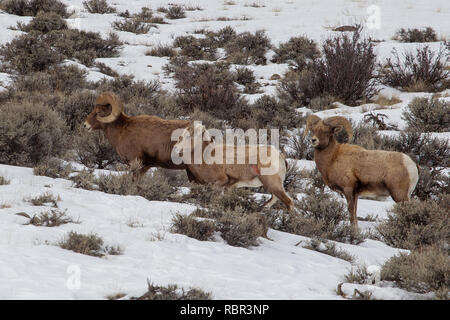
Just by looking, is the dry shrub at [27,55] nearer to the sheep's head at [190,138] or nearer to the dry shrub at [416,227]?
the sheep's head at [190,138]

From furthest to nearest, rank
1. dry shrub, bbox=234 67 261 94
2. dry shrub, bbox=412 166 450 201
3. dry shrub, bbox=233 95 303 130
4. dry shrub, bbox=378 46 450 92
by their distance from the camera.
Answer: dry shrub, bbox=234 67 261 94, dry shrub, bbox=378 46 450 92, dry shrub, bbox=233 95 303 130, dry shrub, bbox=412 166 450 201

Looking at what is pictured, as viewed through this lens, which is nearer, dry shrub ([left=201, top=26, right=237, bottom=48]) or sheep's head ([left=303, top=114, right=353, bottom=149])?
sheep's head ([left=303, top=114, right=353, bottom=149])

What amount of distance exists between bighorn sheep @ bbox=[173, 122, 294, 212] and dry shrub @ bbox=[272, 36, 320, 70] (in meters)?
10.7

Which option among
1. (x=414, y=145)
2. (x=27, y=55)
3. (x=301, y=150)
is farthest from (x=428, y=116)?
(x=27, y=55)

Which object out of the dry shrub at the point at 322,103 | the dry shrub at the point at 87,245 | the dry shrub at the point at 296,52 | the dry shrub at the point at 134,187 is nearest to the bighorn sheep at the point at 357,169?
the dry shrub at the point at 134,187

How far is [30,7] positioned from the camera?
21734 millimetres

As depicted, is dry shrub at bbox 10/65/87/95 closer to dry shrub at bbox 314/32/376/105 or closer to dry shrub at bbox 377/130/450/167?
dry shrub at bbox 314/32/376/105

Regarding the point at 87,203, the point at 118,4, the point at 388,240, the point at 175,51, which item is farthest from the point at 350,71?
the point at 118,4

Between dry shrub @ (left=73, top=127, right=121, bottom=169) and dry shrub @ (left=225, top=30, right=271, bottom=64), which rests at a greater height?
dry shrub @ (left=225, top=30, right=271, bottom=64)

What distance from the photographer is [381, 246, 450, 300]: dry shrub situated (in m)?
4.36

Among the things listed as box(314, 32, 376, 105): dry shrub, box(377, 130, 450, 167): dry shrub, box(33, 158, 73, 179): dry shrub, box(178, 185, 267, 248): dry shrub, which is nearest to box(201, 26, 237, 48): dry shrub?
box(314, 32, 376, 105): dry shrub

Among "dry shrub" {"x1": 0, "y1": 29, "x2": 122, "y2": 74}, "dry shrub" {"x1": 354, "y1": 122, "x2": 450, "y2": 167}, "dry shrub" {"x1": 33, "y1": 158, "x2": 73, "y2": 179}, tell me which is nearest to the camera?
"dry shrub" {"x1": 33, "y1": 158, "x2": 73, "y2": 179}

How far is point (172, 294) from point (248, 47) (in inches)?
657

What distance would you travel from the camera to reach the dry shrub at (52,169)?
291 inches
